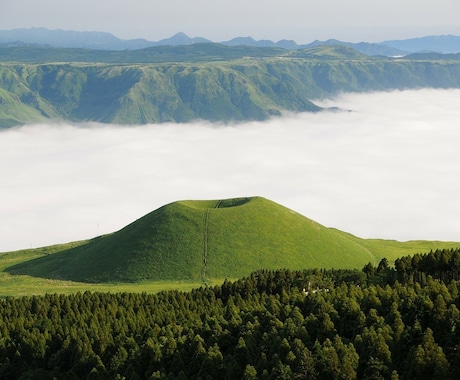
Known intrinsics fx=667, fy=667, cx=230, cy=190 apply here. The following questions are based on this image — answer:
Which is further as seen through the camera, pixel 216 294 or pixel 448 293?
pixel 216 294

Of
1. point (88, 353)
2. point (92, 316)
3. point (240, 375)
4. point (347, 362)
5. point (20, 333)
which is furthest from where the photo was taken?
point (92, 316)

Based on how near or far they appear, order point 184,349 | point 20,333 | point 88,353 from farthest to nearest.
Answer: point 20,333, point 88,353, point 184,349

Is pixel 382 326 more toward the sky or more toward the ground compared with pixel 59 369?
more toward the sky

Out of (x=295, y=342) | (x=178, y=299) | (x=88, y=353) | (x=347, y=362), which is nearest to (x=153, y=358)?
(x=88, y=353)

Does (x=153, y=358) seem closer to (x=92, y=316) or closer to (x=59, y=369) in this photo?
(x=59, y=369)

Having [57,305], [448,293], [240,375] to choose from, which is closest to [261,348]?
[240,375]

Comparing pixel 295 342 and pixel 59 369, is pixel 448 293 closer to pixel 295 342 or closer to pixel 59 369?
pixel 295 342
